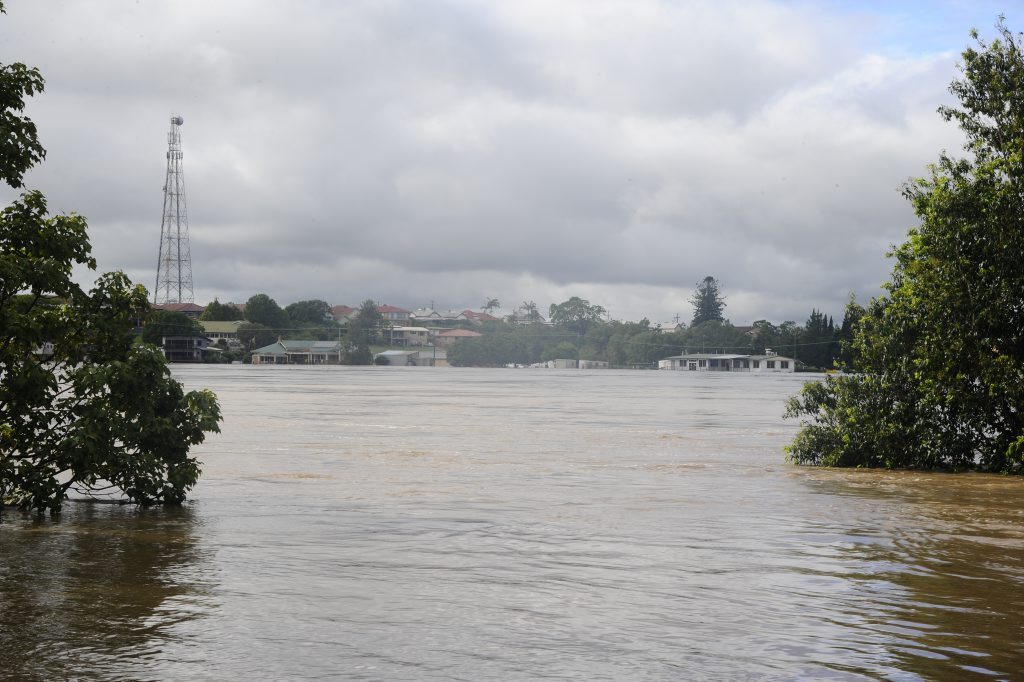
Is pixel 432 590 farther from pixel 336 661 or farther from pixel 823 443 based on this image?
pixel 823 443

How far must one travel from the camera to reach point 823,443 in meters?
26.6

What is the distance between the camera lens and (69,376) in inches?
630

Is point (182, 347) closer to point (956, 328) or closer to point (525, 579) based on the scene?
point (956, 328)

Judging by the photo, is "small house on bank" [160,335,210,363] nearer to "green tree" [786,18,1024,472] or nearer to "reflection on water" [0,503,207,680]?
"green tree" [786,18,1024,472]

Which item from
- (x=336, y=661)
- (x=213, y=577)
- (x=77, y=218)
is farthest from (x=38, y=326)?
(x=336, y=661)

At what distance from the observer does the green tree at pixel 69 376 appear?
15.2 metres

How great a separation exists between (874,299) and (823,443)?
12.9 ft

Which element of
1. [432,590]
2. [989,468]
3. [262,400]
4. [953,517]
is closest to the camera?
[432,590]

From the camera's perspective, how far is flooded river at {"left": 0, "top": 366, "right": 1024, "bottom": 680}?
8383 millimetres

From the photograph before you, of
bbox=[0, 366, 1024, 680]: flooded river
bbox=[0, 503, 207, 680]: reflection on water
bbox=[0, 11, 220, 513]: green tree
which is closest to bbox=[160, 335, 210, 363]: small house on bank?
bbox=[0, 366, 1024, 680]: flooded river

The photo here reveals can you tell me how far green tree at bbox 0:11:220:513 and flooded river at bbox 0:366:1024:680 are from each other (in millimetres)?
723

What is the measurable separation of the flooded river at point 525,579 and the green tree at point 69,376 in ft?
2.37

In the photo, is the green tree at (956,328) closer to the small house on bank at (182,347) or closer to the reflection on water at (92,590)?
the reflection on water at (92,590)

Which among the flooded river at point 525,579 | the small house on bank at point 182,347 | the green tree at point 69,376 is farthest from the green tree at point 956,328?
the small house on bank at point 182,347
